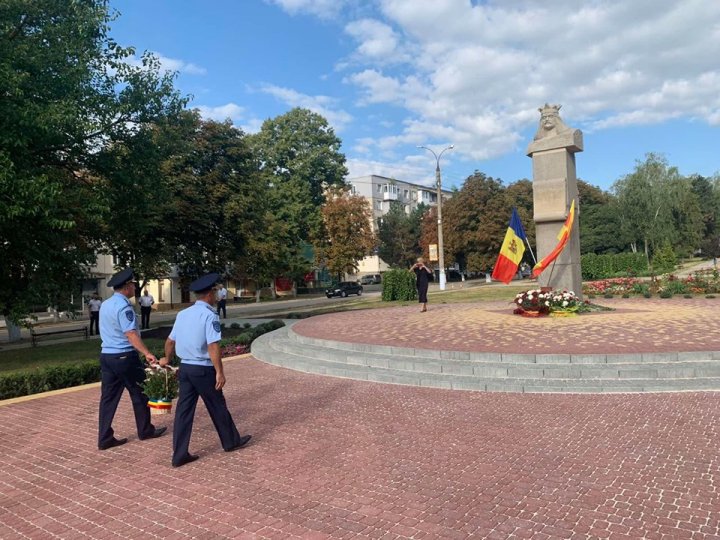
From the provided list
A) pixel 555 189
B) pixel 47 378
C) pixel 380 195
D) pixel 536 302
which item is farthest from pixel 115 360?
pixel 380 195

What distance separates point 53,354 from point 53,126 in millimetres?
7977

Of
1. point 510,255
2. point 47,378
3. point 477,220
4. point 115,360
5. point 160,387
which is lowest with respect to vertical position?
point 47,378

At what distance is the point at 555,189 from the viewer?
14.2 m

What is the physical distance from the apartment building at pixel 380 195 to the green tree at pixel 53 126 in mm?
60385

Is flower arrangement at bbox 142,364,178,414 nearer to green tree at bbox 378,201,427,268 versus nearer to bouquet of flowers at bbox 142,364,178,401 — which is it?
bouquet of flowers at bbox 142,364,178,401

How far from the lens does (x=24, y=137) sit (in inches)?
369

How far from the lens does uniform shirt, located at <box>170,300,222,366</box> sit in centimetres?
494

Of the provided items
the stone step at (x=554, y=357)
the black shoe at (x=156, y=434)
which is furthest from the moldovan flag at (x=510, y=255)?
the black shoe at (x=156, y=434)

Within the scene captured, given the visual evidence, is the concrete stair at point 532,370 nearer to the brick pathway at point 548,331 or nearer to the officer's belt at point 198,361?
the brick pathway at point 548,331

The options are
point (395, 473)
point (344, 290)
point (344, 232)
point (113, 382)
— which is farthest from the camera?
point (344, 232)

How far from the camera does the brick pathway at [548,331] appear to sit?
887 cm

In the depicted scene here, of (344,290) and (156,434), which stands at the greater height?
(344,290)

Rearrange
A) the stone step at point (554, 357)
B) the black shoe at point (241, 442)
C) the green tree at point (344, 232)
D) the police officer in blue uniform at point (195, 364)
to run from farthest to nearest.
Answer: the green tree at point (344, 232)
the stone step at point (554, 357)
the black shoe at point (241, 442)
the police officer in blue uniform at point (195, 364)

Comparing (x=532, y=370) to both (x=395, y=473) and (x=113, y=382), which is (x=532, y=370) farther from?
(x=113, y=382)
